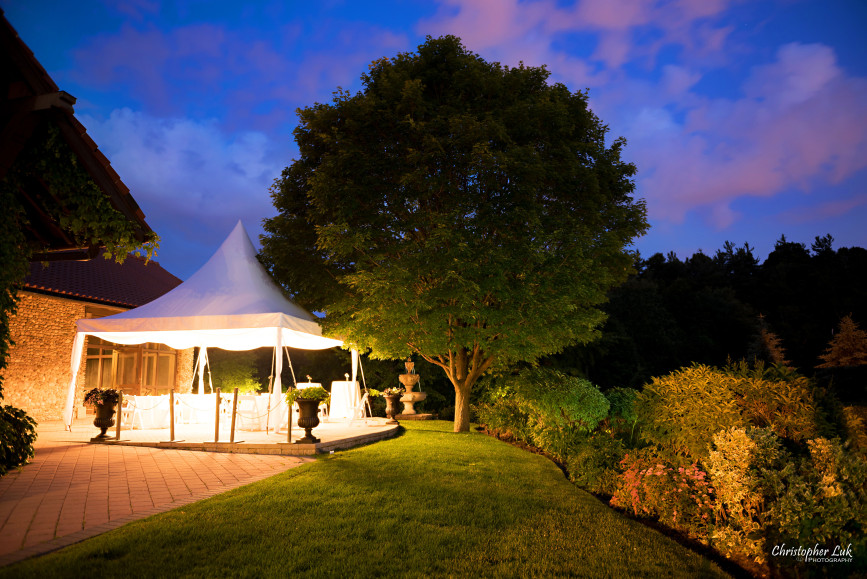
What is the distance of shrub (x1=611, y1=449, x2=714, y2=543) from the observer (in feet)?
17.1

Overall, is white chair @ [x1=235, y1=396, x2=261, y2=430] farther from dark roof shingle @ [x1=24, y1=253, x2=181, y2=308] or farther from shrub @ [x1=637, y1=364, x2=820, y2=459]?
shrub @ [x1=637, y1=364, x2=820, y2=459]

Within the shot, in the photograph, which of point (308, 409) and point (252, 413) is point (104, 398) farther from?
point (308, 409)

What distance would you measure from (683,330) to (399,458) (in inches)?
1301

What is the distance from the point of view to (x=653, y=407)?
21.6 feet

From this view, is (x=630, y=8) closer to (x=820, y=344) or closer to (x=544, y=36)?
(x=544, y=36)

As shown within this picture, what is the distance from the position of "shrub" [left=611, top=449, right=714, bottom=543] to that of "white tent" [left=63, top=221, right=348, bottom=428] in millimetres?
7243

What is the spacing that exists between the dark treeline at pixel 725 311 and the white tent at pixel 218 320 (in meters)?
17.4

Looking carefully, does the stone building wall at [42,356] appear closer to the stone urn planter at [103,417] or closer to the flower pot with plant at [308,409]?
the stone urn planter at [103,417]

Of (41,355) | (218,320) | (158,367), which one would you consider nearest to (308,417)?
(218,320)

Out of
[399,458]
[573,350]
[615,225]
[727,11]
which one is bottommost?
[399,458]

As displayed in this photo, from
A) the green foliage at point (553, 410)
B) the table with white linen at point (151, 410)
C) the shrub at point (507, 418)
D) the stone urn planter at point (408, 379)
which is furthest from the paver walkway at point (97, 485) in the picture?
the stone urn planter at point (408, 379)

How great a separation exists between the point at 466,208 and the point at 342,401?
7.60 m

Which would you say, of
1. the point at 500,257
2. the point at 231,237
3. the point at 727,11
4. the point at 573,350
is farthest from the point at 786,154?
the point at 231,237

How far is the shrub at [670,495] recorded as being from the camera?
5199 millimetres
